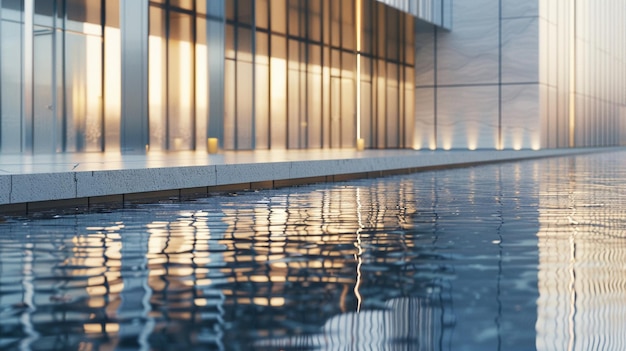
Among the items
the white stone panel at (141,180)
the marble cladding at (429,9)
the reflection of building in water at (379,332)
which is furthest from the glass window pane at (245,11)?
the reflection of building in water at (379,332)

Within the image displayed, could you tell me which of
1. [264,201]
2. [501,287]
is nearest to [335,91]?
[264,201]

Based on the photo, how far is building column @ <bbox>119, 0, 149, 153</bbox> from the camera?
70.3 ft

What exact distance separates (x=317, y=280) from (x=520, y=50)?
35.1 meters

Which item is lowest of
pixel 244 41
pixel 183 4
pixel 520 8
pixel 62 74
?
pixel 62 74

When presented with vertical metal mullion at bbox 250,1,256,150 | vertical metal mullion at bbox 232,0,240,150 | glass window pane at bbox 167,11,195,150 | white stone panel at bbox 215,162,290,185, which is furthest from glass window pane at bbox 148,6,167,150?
white stone panel at bbox 215,162,290,185

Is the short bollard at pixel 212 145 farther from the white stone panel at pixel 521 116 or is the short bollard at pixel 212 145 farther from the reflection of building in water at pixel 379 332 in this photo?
the reflection of building in water at pixel 379 332

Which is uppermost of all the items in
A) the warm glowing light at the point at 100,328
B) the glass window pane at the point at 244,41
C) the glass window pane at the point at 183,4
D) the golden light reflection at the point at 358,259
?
the glass window pane at the point at 183,4

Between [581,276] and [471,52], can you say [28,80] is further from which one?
[471,52]

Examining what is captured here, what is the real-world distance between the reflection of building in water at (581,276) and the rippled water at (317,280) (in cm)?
1

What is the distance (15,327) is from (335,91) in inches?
1353

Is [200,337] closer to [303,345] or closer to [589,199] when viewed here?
[303,345]

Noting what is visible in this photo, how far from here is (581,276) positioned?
5254mm

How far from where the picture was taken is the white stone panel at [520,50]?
38.7 metres

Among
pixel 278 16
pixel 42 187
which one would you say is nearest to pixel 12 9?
pixel 42 187
